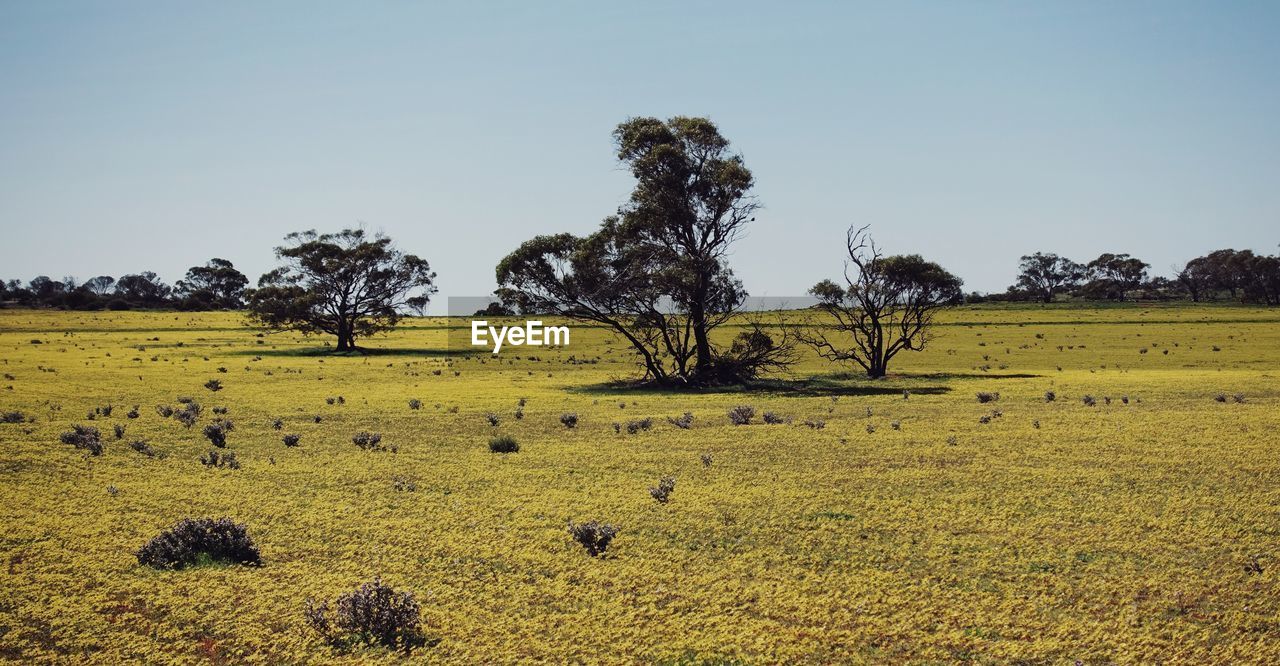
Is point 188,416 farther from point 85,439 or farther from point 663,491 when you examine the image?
point 663,491

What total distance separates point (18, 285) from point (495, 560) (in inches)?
8502

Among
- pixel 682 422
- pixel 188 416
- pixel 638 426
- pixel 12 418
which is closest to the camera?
pixel 638 426

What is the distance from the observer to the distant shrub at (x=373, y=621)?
10.1 m

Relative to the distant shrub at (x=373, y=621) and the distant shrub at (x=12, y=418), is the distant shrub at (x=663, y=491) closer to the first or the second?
the distant shrub at (x=373, y=621)

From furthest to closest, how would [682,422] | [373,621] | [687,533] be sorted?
[682,422] → [687,533] → [373,621]

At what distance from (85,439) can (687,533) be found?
17.3 meters

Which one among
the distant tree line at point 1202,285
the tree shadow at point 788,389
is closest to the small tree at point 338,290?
the tree shadow at point 788,389

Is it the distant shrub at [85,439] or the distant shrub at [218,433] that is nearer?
the distant shrub at [85,439]

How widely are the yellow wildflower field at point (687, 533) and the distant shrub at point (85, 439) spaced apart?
0.46 meters

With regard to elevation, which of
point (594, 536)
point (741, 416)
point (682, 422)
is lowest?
point (594, 536)

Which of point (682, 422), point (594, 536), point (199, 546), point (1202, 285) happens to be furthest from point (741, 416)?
point (1202, 285)

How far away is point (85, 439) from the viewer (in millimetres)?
23719

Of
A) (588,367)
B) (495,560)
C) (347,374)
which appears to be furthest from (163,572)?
(588,367)

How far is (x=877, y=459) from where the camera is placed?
863 inches
